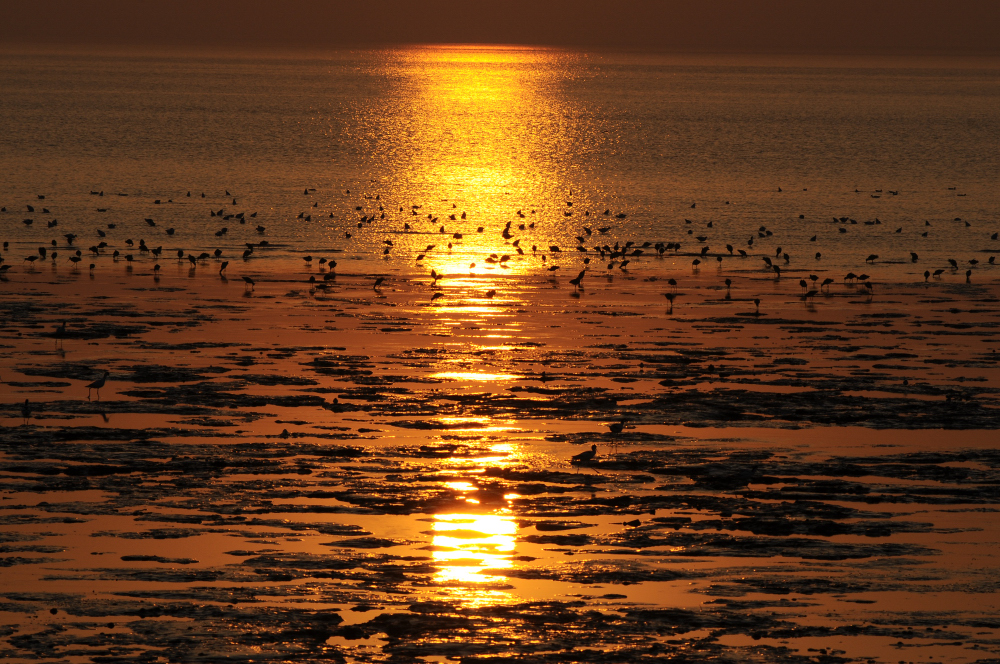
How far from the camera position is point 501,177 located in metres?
85.4

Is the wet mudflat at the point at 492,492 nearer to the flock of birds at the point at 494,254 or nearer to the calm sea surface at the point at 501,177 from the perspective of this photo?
the flock of birds at the point at 494,254

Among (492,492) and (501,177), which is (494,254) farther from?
(501,177)

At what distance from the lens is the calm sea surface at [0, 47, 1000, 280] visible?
52.0 metres

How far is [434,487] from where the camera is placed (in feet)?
55.8

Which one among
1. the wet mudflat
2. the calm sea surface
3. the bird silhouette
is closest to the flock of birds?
the calm sea surface

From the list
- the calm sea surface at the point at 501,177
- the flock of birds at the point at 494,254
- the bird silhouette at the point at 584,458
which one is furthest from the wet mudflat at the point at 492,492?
the calm sea surface at the point at 501,177

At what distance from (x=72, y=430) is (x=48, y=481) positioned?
2583mm

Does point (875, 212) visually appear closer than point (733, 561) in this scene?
No

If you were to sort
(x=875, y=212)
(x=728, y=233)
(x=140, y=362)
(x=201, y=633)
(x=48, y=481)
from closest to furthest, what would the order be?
(x=201, y=633) → (x=48, y=481) → (x=140, y=362) → (x=728, y=233) → (x=875, y=212)

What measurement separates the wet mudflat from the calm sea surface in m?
16.3

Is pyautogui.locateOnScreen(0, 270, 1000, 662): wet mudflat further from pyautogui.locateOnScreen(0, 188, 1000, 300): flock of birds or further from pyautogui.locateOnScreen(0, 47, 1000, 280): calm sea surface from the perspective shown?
pyautogui.locateOnScreen(0, 47, 1000, 280): calm sea surface

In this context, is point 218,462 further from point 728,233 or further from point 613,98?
point 613,98

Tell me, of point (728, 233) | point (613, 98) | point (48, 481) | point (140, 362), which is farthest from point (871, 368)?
point (613, 98)

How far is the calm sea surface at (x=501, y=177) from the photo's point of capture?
5197cm
